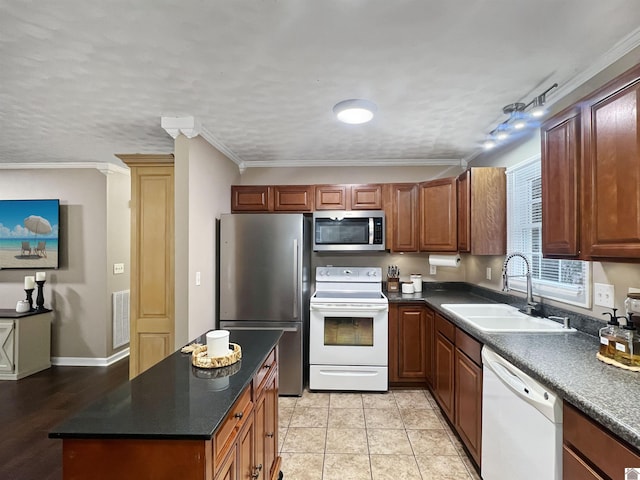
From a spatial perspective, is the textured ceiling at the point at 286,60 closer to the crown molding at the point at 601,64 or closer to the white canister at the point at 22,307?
the crown molding at the point at 601,64

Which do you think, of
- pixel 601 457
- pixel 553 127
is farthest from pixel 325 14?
pixel 601 457

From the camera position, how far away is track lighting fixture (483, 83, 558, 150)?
205 cm

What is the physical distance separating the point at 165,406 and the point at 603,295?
7.10 feet

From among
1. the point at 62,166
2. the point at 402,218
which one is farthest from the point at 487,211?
the point at 62,166

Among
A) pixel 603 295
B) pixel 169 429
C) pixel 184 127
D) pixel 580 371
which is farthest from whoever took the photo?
pixel 184 127

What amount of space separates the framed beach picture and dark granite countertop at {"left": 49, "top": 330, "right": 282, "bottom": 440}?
349 cm

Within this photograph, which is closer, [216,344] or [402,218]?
[216,344]

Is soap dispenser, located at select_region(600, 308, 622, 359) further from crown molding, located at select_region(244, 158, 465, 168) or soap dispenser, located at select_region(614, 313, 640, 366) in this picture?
crown molding, located at select_region(244, 158, 465, 168)

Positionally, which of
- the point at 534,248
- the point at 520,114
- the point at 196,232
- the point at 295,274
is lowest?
the point at 295,274

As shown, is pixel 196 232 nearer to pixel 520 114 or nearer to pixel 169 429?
pixel 169 429

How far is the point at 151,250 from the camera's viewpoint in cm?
281

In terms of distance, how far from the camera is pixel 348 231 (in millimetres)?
3445

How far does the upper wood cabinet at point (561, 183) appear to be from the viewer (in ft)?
5.16

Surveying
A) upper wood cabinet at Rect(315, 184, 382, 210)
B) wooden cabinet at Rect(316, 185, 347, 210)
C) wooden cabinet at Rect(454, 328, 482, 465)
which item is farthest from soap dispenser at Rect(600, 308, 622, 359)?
wooden cabinet at Rect(316, 185, 347, 210)
